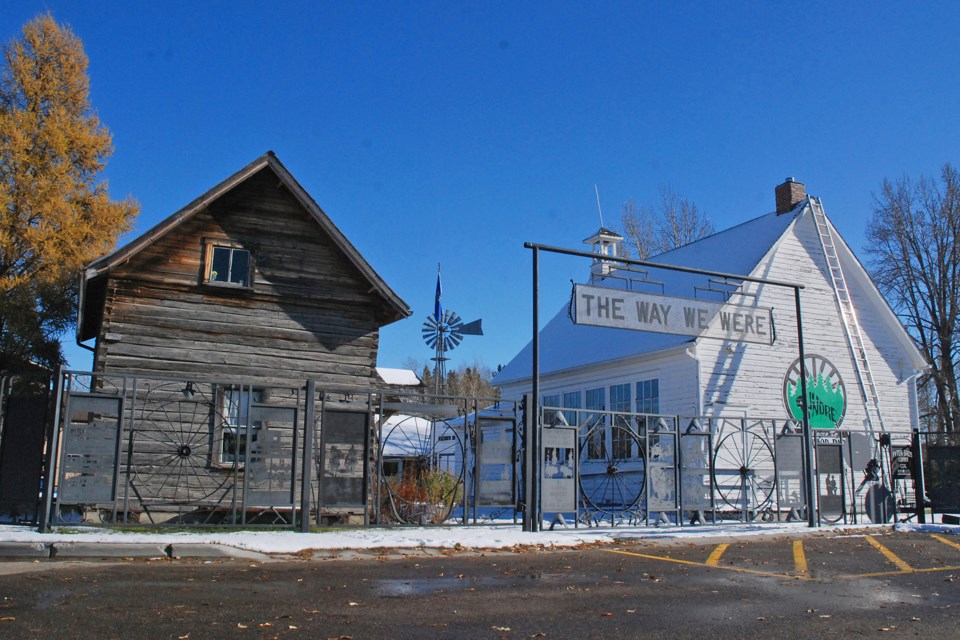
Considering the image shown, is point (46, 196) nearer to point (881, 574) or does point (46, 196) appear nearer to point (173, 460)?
point (173, 460)

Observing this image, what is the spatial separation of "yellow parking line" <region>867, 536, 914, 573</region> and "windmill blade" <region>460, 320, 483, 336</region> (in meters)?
26.4

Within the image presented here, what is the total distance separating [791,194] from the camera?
981 inches

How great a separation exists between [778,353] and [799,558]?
1212 cm

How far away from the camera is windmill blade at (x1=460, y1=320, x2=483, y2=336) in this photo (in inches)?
1574

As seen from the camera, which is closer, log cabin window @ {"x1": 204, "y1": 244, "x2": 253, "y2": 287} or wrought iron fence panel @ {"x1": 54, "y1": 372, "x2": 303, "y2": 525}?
wrought iron fence panel @ {"x1": 54, "y1": 372, "x2": 303, "y2": 525}

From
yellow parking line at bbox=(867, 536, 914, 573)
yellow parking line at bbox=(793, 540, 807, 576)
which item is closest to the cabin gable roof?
yellow parking line at bbox=(793, 540, 807, 576)

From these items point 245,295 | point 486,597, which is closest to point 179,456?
point 245,295

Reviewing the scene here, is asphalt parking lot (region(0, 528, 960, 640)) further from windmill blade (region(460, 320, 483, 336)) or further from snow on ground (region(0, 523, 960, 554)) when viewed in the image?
windmill blade (region(460, 320, 483, 336))

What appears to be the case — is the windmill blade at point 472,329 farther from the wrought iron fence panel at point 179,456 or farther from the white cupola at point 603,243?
the wrought iron fence panel at point 179,456

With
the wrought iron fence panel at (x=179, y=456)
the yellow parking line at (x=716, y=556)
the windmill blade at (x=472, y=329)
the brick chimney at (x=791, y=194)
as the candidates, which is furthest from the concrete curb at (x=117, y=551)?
the windmill blade at (x=472, y=329)

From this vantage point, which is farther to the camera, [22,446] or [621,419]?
[621,419]

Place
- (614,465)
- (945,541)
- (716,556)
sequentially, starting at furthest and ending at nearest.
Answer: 1. (614,465)
2. (945,541)
3. (716,556)

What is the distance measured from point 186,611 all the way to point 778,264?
66.5 feet

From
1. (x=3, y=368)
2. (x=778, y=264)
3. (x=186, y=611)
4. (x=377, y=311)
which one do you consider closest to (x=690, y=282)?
(x=778, y=264)
